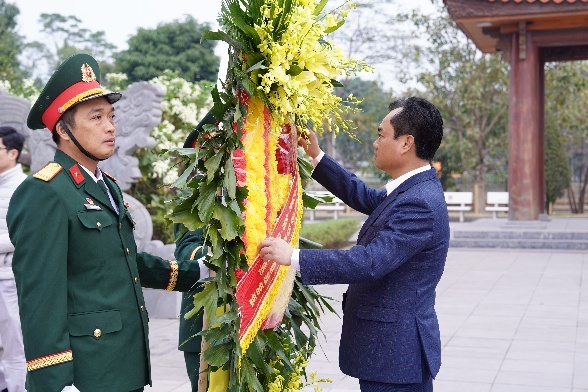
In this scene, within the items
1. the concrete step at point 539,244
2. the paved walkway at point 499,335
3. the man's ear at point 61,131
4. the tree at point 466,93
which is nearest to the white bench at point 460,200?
the tree at point 466,93

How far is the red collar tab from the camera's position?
8.55ft

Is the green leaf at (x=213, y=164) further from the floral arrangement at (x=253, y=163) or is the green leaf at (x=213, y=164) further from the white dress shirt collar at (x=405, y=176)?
the white dress shirt collar at (x=405, y=176)

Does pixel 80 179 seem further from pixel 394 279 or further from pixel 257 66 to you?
pixel 394 279

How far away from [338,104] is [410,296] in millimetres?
730

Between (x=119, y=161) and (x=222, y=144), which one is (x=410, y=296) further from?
(x=119, y=161)

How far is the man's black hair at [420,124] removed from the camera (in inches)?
113

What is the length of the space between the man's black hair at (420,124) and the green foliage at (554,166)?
20.3 m

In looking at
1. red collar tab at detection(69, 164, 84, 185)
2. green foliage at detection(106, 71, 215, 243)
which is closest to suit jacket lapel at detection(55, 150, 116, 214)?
red collar tab at detection(69, 164, 84, 185)

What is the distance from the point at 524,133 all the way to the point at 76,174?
1214cm

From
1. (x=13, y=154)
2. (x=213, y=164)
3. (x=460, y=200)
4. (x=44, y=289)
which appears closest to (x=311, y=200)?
(x=213, y=164)

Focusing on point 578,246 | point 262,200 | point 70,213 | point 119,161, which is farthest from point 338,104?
point 578,246

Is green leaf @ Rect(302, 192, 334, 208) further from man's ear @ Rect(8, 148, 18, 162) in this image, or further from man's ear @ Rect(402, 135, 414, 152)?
man's ear @ Rect(8, 148, 18, 162)

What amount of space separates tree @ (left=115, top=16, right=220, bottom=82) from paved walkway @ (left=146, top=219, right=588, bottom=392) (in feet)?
68.2

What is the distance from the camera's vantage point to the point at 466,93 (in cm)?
2230
